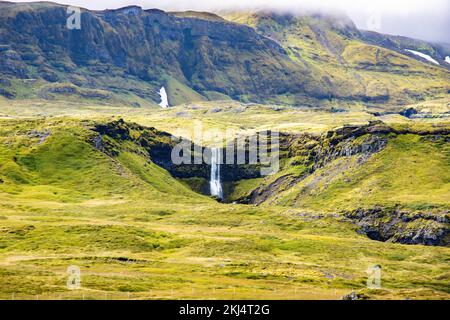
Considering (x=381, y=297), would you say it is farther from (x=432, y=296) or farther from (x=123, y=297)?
(x=123, y=297)

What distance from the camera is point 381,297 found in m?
168
